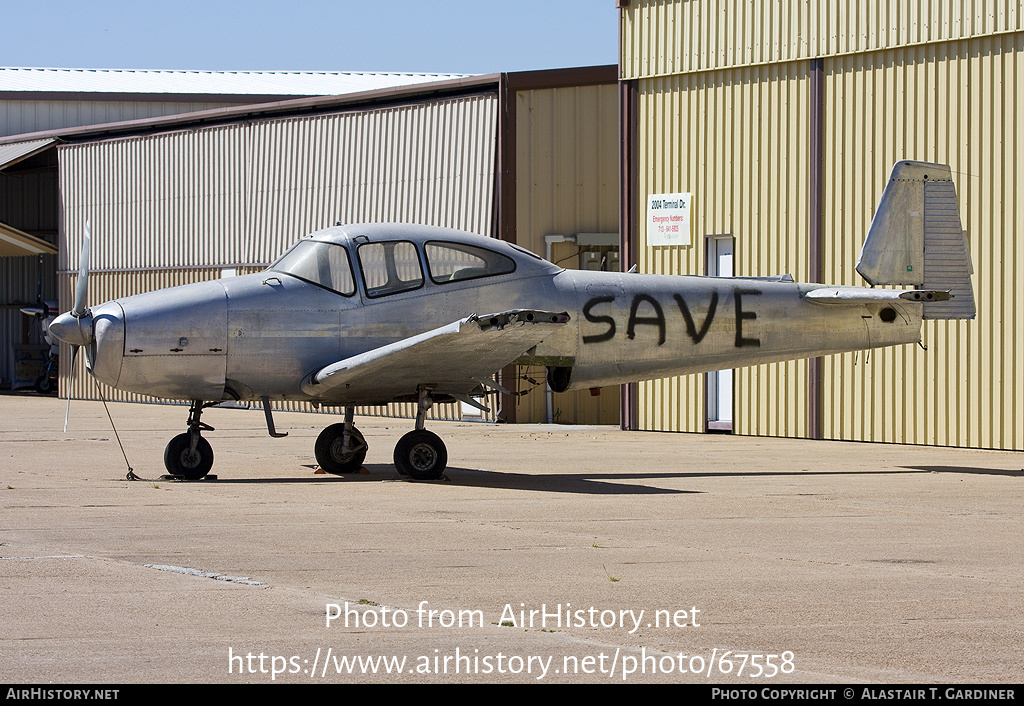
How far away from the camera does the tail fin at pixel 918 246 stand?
1493 cm

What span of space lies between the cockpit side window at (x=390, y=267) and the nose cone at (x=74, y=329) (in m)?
2.68

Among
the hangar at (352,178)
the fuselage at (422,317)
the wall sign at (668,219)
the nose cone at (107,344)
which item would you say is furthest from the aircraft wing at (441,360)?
the wall sign at (668,219)

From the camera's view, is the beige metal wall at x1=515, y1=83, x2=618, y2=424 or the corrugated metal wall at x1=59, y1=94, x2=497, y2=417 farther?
the corrugated metal wall at x1=59, y1=94, x2=497, y2=417

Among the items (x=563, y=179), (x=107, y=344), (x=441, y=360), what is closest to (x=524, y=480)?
(x=441, y=360)

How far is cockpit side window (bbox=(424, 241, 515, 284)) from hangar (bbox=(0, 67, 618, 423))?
650 centimetres

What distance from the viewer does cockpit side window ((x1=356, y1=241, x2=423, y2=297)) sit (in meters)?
13.3

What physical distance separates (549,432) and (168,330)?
10.2 m

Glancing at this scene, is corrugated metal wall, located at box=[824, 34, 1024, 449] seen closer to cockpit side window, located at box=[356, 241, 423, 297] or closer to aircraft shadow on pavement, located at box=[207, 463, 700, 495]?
aircraft shadow on pavement, located at box=[207, 463, 700, 495]

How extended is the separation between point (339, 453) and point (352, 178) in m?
14.2

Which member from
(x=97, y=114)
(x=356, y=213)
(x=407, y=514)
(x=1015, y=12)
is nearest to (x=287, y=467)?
(x=407, y=514)

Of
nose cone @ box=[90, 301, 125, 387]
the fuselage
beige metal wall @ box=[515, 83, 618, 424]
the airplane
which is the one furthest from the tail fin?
beige metal wall @ box=[515, 83, 618, 424]

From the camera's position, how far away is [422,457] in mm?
13141

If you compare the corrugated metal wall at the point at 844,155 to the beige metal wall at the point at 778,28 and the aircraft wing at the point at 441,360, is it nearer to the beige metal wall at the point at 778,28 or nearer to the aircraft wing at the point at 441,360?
the beige metal wall at the point at 778,28

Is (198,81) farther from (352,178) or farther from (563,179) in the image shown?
(563,179)
